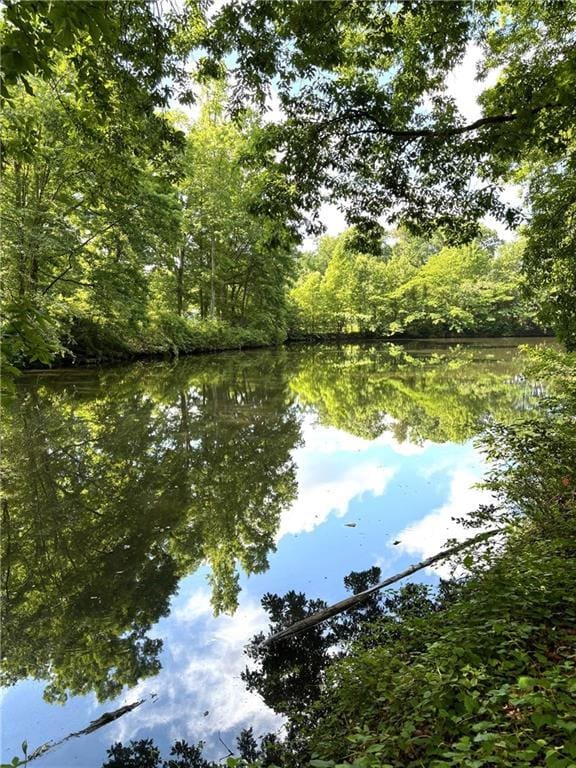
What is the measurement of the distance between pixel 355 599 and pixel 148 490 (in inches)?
142

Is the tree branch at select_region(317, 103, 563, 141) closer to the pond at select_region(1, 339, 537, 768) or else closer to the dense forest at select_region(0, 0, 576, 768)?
the dense forest at select_region(0, 0, 576, 768)

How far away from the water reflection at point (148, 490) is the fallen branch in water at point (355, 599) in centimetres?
72

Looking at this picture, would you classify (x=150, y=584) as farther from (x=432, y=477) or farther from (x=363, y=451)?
(x=363, y=451)

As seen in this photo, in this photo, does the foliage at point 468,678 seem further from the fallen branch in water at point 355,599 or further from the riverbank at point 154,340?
the riverbank at point 154,340

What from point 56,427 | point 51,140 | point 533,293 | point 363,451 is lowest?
point 363,451

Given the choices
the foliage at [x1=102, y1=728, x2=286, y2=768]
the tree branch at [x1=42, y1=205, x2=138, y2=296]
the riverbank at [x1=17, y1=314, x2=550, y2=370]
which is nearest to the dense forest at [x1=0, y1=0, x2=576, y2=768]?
the foliage at [x1=102, y1=728, x2=286, y2=768]

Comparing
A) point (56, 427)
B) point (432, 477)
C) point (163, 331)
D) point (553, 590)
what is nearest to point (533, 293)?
point (432, 477)

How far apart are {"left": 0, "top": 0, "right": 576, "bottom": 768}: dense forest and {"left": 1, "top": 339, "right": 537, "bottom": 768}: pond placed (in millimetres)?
46

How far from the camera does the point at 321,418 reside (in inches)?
432

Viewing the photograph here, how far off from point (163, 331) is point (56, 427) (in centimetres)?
1455

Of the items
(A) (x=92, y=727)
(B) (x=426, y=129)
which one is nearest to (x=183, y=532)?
(A) (x=92, y=727)

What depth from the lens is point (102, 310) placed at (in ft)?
52.7

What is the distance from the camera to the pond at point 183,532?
303 centimetres

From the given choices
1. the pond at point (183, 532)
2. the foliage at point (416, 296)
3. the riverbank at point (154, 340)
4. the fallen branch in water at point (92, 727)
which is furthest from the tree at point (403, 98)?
the foliage at point (416, 296)
